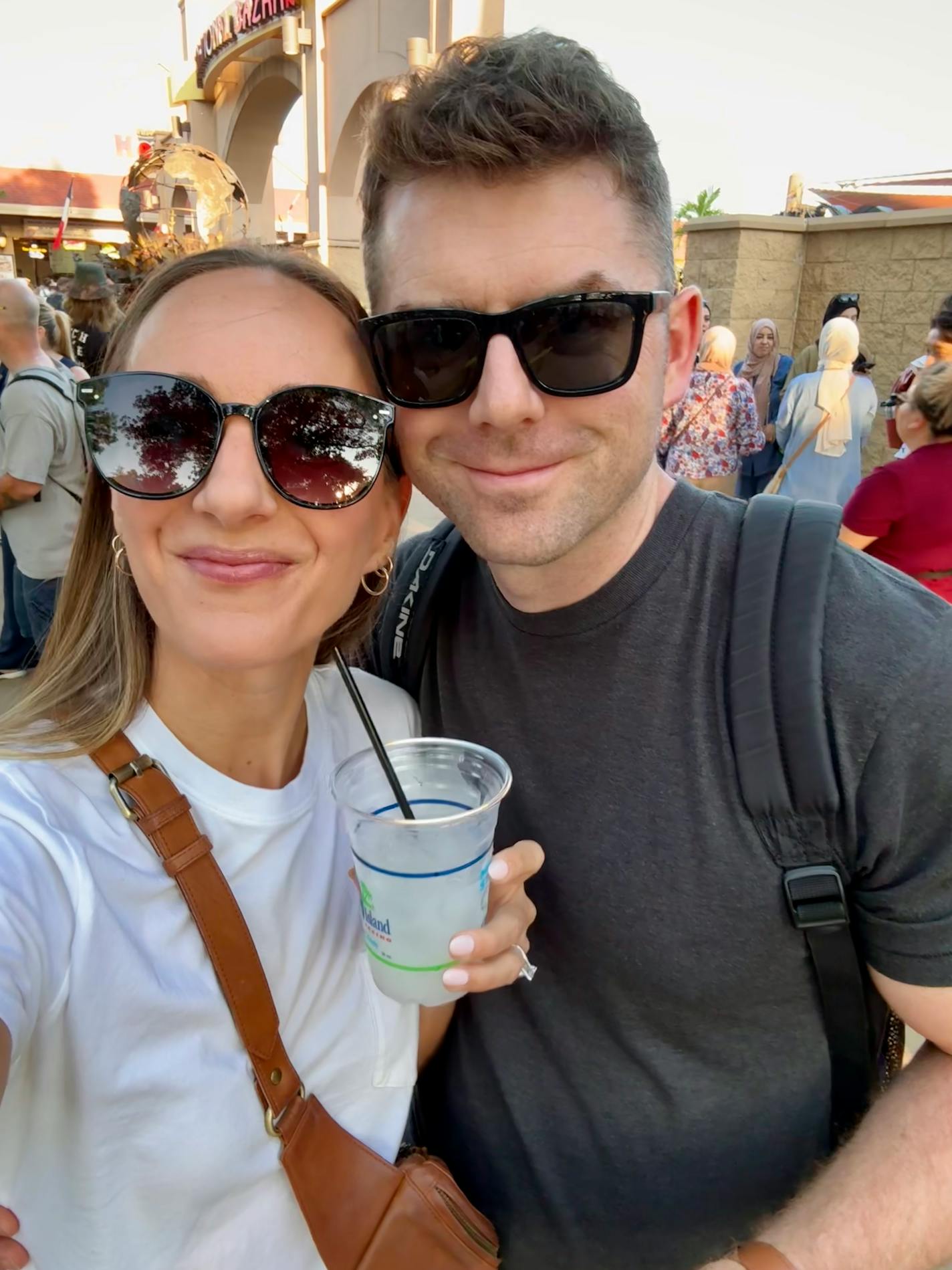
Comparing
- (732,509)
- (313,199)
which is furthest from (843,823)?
(313,199)

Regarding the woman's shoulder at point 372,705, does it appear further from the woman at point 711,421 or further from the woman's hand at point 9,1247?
the woman at point 711,421

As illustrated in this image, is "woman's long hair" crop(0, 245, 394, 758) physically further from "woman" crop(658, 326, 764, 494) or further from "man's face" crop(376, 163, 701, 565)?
"woman" crop(658, 326, 764, 494)

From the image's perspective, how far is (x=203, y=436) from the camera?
120 centimetres

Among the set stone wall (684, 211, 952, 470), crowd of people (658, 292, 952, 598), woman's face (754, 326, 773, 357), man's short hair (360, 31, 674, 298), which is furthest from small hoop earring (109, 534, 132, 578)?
stone wall (684, 211, 952, 470)

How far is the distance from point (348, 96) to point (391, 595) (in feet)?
35.9

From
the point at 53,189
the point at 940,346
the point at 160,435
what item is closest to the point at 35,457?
the point at 160,435

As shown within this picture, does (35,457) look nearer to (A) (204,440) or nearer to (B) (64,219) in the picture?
(A) (204,440)

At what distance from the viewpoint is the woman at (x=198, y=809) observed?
106cm

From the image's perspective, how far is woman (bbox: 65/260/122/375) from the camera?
6688 millimetres

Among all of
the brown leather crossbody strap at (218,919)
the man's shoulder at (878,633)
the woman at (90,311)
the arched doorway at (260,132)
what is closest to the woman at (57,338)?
the woman at (90,311)

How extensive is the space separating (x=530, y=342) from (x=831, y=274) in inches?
293

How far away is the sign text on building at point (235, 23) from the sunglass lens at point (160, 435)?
13.0 m

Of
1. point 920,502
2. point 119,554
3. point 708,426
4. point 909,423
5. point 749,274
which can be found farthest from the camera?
point 749,274

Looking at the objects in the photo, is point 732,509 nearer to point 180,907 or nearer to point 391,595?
point 391,595
